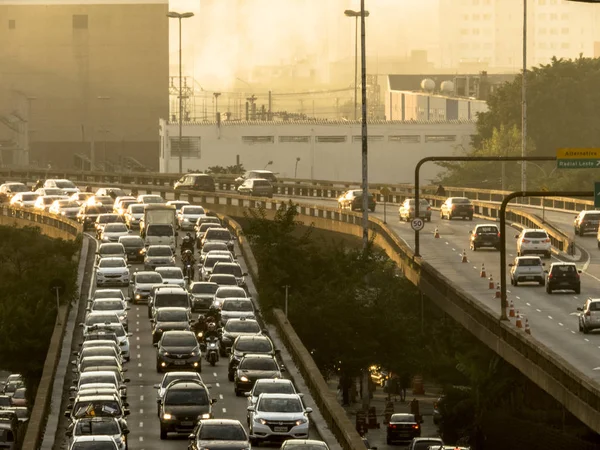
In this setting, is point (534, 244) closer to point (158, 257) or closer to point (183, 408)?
point (158, 257)

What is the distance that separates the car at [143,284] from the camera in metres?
71.4

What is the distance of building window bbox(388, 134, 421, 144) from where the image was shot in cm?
16738

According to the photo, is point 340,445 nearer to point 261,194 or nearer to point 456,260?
point 456,260

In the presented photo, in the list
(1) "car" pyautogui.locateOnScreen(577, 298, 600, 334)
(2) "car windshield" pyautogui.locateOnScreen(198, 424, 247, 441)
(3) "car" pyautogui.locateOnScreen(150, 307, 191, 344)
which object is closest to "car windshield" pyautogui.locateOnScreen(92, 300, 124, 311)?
(3) "car" pyautogui.locateOnScreen(150, 307, 191, 344)

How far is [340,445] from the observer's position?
4172cm

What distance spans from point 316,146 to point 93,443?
134 metres

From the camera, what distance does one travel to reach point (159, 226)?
291 feet

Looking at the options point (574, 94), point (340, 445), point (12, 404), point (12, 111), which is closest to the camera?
point (340, 445)

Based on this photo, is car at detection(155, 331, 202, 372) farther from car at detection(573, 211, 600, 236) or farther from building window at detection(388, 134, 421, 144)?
building window at detection(388, 134, 421, 144)

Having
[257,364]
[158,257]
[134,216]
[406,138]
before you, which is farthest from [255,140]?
[257,364]

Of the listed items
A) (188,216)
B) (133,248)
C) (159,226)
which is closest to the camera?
(133,248)

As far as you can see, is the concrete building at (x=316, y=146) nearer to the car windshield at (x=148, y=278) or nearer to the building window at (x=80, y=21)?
the building window at (x=80, y=21)

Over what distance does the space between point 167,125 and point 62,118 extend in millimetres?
21245

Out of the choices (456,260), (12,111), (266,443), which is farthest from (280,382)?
(12,111)
